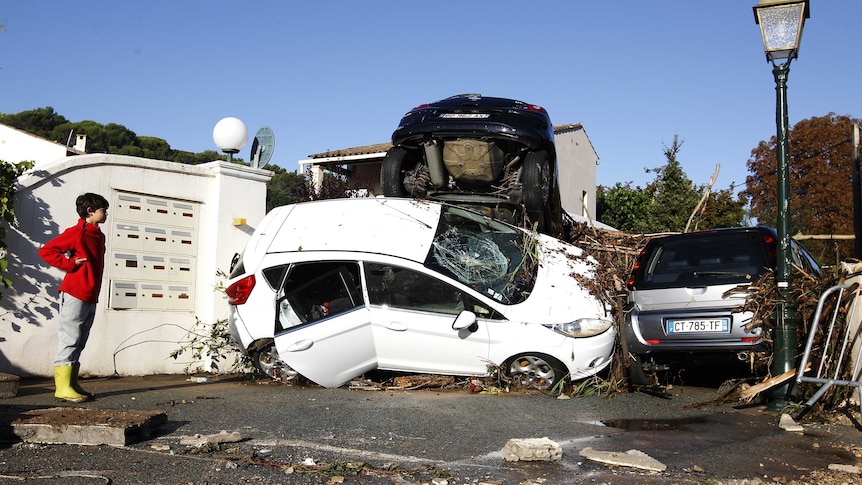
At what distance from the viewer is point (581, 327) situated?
7660 millimetres

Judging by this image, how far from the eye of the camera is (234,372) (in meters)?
10.0

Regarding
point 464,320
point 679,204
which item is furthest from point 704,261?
point 679,204

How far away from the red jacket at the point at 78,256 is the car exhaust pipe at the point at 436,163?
152 inches

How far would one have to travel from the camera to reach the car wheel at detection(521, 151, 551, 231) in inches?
354

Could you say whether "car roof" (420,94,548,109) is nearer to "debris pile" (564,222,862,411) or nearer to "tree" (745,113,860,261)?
"debris pile" (564,222,862,411)

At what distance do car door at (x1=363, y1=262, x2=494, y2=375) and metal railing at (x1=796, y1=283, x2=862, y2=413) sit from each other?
287 cm

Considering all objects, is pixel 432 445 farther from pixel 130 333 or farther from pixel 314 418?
pixel 130 333

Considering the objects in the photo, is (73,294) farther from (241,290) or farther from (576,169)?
(576,169)

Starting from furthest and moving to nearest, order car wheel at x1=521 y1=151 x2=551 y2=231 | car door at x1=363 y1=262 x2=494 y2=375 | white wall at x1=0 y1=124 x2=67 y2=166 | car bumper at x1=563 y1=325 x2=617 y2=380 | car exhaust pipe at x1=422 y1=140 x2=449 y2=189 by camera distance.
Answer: white wall at x1=0 y1=124 x2=67 y2=166, car exhaust pipe at x1=422 y1=140 x2=449 y2=189, car wheel at x1=521 y1=151 x2=551 y2=231, car door at x1=363 y1=262 x2=494 y2=375, car bumper at x1=563 y1=325 x2=617 y2=380

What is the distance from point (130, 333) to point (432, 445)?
18.1 ft

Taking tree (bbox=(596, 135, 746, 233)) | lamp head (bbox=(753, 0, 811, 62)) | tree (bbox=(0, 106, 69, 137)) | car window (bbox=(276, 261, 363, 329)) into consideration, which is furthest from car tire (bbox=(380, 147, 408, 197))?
tree (bbox=(0, 106, 69, 137))

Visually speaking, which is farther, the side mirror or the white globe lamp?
the white globe lamp

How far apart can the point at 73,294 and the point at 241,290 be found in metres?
1.77

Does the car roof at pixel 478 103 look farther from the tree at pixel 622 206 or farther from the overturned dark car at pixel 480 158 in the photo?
the tree at pixel 622 206
